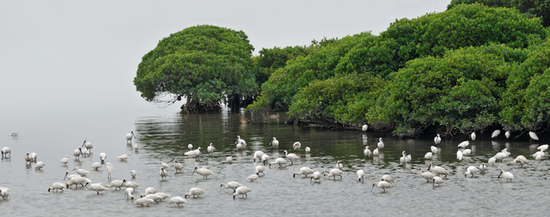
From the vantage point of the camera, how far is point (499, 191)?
19812 mm

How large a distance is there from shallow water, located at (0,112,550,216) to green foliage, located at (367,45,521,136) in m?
1.40

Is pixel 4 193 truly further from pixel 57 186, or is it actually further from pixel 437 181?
pixel 437 181

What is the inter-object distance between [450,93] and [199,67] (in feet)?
144

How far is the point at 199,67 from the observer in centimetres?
7250

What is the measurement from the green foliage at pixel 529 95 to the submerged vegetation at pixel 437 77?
53 mm

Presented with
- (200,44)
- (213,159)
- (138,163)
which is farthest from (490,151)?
(200,44)

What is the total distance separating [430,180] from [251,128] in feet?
93.8

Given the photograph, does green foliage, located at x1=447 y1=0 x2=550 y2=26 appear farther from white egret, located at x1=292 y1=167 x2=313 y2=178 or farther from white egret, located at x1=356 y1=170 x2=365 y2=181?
white egret, located at x1=292 y1=167 x2=313 y2=178

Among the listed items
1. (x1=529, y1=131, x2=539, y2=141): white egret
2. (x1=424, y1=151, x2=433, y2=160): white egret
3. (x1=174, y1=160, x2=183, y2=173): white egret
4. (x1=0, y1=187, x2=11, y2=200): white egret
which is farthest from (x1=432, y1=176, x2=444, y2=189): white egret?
(x1=0, y1=187, x2=11, y2=200): white egret

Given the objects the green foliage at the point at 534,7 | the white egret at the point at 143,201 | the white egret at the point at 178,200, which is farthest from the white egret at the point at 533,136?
the green foliage at the point at 534,7

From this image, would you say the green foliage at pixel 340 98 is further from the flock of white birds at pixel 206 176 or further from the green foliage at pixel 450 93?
the flock of white birds at pixel 206 176

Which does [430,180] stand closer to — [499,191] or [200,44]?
[499,191]

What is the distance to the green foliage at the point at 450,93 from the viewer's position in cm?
3350

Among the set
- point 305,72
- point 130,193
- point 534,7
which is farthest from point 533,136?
point 534,7
